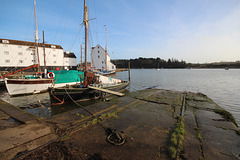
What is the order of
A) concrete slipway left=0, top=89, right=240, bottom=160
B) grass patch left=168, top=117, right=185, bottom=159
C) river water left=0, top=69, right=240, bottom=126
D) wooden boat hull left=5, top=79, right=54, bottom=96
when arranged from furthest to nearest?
wooden boat hull left=5, top=79, right=54, bottom=96, river water left=0, top=69, right=240, bottom=126, grass patch left=168, top=117, right=185, bottom=159, concrete slipway left=0, top=89, right=240, bottom=160

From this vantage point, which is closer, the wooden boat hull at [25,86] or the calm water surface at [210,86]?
the calm water surface at [210,86]

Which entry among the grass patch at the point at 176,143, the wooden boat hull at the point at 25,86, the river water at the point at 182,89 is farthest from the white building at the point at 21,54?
the grass patch at the point at 176,143

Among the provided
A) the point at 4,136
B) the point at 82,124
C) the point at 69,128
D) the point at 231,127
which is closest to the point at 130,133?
the point at 82,124

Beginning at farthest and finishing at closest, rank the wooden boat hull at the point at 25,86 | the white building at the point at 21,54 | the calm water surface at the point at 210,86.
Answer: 1. the white building at the point at 21,54
2. the wooden boat hull at the point at 25,86
3. the calm water surface at the point at 210,86

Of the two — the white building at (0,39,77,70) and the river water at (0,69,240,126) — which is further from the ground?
the white building at (0,39,77,70)

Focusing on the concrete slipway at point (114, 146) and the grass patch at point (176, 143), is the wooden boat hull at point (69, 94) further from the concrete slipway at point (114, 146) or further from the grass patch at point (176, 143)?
the grass patch at point (176, 143)

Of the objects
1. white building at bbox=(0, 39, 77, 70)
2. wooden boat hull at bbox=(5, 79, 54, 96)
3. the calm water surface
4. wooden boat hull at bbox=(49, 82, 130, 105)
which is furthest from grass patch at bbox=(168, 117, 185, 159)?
white building at bbox=(0, 39, 77, 70)

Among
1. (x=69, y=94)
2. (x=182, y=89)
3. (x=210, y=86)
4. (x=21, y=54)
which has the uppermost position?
(x=21, y=54)

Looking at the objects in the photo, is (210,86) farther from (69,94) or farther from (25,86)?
(25,86)

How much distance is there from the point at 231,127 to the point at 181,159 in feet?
17.2

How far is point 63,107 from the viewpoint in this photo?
12.8 m

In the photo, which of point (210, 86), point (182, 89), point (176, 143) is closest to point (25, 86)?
Result: point (176, 143)

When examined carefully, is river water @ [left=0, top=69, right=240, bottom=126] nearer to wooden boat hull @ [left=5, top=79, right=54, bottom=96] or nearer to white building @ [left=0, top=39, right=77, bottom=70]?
wooden boat hull @ [left=5, top=79, right=54, bottom=96]

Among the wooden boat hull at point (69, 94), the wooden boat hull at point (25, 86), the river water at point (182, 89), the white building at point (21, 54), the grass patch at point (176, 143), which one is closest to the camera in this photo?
the grass patch at point (176, 143)
